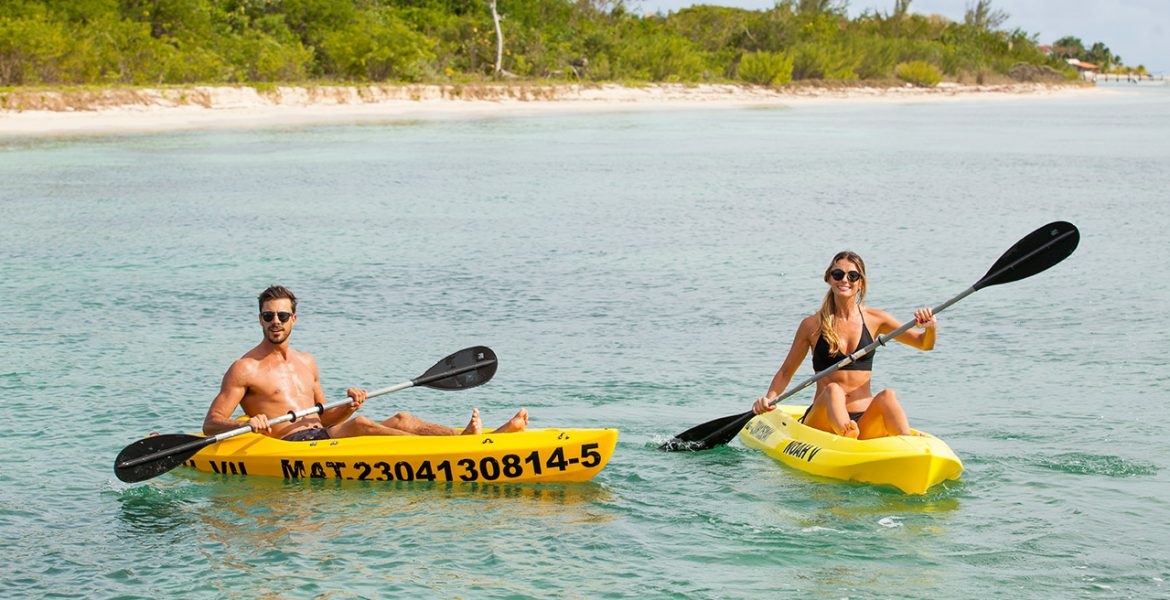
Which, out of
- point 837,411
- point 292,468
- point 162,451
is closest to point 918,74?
point 837,411

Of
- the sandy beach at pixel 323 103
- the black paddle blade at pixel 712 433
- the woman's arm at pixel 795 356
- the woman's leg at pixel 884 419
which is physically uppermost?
the sandy beach at pixel 323 103

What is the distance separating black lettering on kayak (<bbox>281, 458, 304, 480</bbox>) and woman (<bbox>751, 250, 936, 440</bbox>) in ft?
7.82

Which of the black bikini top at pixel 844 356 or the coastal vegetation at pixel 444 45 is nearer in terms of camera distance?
the black bikini top at pixel 844 356

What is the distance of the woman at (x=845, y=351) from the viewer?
699 cm

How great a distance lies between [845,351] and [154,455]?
3579 millimetres

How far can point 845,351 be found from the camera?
23.5ft

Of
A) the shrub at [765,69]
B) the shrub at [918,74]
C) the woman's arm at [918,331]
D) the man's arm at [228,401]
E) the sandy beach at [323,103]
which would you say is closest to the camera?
the woman's arm at [918,331]

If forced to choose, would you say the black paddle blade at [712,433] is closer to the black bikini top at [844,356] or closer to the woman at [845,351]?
the woman at [845,351]

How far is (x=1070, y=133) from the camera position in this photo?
41312 millimetres

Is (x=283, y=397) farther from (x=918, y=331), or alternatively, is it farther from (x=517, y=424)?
(x=918, y=331)

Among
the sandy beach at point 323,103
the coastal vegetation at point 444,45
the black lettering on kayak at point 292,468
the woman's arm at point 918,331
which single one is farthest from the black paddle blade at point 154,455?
the coastal vegetation at point 444,45

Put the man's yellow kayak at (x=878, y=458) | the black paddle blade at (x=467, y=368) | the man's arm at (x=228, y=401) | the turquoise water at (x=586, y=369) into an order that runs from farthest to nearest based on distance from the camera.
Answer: the black paddle blade at (x=467, y=368), the man's arm at (x=228, y=401), the man's yellow kayak at (x=878, y=458), the turquoise water at (x=586, y=369)

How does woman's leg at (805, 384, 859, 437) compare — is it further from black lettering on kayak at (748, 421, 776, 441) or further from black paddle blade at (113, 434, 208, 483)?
black paddle blade at (113, 434, 208, 483)

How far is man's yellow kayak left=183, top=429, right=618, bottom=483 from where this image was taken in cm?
687
